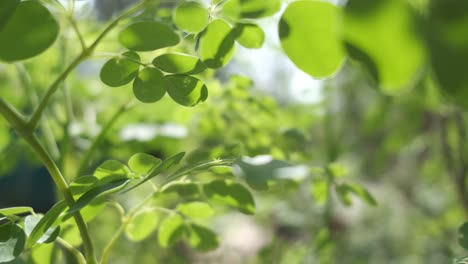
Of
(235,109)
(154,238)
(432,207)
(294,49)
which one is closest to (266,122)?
(235,109)

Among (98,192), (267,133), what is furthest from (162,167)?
(267,133)

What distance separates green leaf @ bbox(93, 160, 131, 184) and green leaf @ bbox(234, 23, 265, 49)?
0.36 ft

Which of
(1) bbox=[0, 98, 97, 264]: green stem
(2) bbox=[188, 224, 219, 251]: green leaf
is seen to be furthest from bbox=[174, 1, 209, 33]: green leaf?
(2) bbox=[188, 224, 219, 251]: green leaf

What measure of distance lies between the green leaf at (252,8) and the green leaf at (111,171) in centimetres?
12

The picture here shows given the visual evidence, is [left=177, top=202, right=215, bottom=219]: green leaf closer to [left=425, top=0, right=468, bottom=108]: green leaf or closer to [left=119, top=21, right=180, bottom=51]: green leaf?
[left=119, top=21, right=180, bottom=51]: green leaf

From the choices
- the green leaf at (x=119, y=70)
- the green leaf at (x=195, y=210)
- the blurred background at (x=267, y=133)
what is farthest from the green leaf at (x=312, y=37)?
the green leaf at (x=195, y=210)

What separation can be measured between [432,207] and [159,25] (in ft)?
4.45

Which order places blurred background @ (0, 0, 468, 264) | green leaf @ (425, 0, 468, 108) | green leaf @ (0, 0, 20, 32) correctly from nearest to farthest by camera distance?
green leaf @ (425, 0, 468, 108)
green leaf @ (0, 0, 20, 32)
blurred background @ (0, 0, 468, 264)

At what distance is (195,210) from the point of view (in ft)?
1.51

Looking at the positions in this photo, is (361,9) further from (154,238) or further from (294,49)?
(154,238)

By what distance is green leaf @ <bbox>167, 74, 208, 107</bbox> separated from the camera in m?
0.33

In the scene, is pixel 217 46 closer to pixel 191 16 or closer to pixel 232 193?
pixel 191 16

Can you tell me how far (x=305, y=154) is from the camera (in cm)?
61

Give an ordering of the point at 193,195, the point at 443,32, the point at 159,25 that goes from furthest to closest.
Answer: the point at 193,195, the point at 159,25, the point at 443,32
